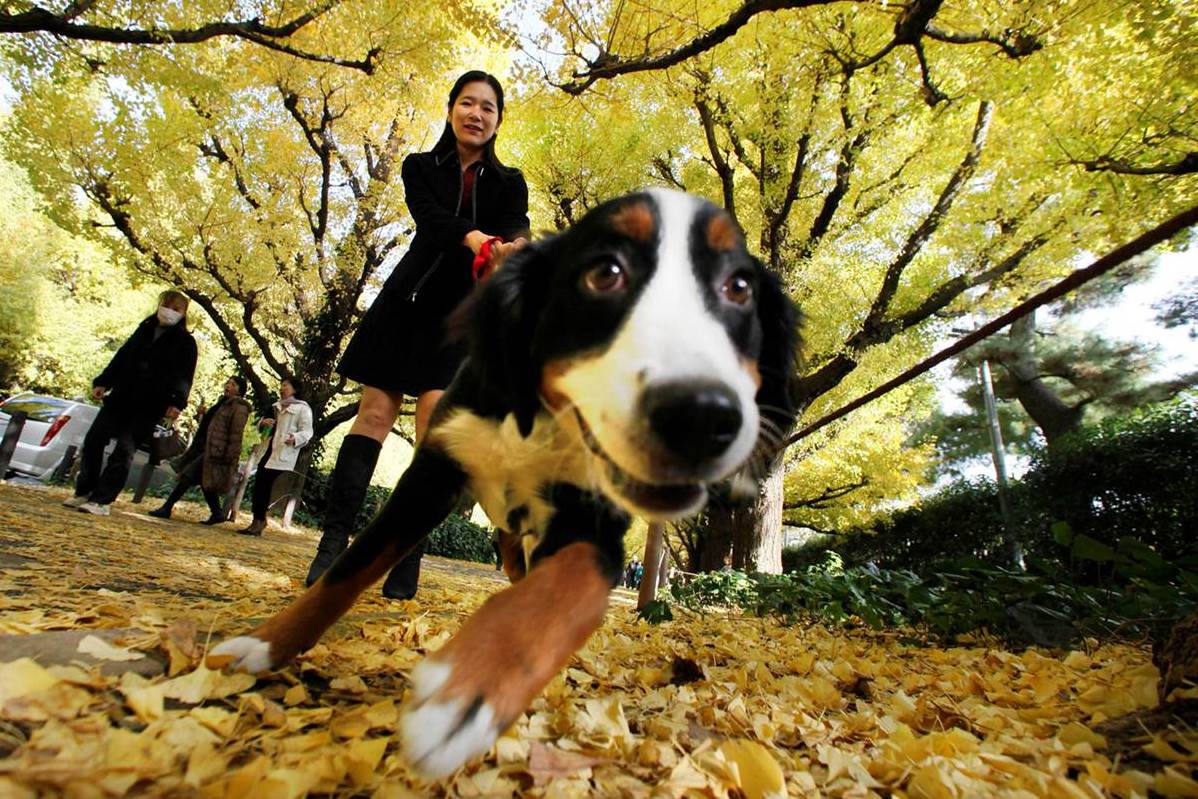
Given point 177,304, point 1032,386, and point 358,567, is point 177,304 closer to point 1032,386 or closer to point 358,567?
point 358,567

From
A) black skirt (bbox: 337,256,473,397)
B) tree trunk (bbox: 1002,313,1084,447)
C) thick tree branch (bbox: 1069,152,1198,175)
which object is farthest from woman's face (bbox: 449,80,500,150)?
tree trunk (bbox: 1002,313,1084,447)

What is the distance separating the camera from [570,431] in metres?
1.73

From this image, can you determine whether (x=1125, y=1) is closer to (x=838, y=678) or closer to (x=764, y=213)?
(x=764, y=213)

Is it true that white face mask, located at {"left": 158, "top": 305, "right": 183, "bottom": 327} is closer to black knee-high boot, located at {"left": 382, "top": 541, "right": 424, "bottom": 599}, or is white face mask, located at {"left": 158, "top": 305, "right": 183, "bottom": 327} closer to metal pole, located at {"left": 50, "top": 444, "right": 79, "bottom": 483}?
black knee-high boot, located at {"left": 382, "top": 541, "right": 424, "bottom": 599}

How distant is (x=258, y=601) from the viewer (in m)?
2.78

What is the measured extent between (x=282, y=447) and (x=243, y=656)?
7.61 meters

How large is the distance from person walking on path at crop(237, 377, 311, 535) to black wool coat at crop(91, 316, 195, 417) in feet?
6.40

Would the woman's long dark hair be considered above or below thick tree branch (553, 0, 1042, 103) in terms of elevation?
below

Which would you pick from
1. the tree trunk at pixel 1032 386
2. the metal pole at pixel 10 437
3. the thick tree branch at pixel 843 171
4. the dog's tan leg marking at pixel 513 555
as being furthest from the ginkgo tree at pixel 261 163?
the tree trunk at pixel 1032 386

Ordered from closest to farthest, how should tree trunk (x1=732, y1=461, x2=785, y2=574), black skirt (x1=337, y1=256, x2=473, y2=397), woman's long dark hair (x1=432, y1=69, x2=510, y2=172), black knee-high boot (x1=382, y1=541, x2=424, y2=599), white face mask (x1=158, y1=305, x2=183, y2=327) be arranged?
black skirt (x1=337, y1=256, x2=473, y2=397) → woman's long dark hair (x1=432, y1=69, x2=510, y2=172) → black knee-high boot (x1=382, y1=541, x2=424, y2=599) → white face mask (x1=158, y1=305, x2=183, y2=327) → tree trunk (x1=732, y1=461, x2=785, y2=574)

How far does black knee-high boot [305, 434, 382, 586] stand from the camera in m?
3.23

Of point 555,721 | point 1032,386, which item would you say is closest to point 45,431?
point 555,721

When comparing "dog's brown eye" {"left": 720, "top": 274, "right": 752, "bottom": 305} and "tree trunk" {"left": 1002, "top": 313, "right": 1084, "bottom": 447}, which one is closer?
"dog's brown eye" {"left": 720, "top": 274, "right": 752, "bottom": 305}

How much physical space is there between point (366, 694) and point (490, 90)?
3.01m
